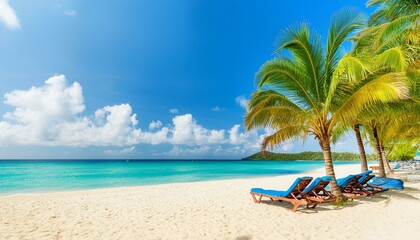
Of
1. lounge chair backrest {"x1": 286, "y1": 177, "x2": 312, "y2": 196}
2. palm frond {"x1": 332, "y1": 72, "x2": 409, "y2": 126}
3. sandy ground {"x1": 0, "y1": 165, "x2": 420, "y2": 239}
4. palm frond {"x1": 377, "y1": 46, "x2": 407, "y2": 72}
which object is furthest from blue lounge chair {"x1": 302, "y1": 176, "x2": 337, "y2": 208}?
palm frond {"x1": 377, "y1": 46, "x2": 407, "y2": 72}

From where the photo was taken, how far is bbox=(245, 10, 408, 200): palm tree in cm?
672

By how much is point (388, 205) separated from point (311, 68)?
4432 mm

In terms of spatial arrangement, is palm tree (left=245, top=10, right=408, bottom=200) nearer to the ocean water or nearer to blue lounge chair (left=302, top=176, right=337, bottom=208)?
blue lounge chair (left=302, top=176, right=337, bottom=208)

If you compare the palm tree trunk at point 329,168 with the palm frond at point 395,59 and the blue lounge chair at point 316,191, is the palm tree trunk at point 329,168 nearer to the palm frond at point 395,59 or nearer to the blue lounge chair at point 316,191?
the blue lounge chair at point 316,191

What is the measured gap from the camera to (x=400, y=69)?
6.10 meters

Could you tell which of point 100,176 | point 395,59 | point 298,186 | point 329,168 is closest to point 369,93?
point 395,59

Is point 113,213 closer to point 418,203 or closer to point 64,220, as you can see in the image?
point 64,220

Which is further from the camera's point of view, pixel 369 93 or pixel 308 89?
pixel 308 89

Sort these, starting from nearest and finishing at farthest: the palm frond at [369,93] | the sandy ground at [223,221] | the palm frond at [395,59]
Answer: the sandy ground at [223,221] → the palm frond at [369,93] → the palm frond at [395,59]

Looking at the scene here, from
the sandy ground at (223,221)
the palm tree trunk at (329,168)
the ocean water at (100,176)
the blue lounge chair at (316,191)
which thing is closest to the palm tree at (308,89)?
the palm tree trunk at (329,168)

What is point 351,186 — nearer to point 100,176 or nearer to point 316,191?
point 316,191

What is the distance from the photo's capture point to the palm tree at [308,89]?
6.72m

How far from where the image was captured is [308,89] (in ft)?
24.0

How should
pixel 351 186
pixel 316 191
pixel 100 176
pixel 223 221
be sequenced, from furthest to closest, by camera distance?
pixel 100 176 → pixel 351 186 → pixel 316 191 → pixel 223 221
